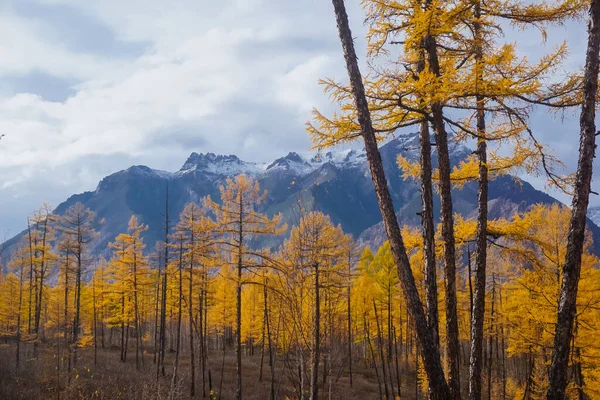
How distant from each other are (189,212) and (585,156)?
2017 centimetres

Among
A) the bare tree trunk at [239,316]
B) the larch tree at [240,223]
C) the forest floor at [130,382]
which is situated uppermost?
the larch tree at [240,223]

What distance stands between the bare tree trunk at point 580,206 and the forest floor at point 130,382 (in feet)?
20.6

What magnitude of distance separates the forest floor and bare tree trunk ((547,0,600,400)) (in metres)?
6.28

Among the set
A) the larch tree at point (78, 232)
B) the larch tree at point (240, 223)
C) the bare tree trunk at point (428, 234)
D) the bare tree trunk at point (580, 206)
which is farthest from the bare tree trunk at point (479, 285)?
the larch tree at point (78, 232)

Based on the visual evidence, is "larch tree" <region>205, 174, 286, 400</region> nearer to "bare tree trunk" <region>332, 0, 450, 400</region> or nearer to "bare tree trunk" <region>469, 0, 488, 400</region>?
"bare tree trunk" <region>469, 0, 488, 400</region>

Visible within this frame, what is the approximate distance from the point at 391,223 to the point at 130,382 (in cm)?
1979

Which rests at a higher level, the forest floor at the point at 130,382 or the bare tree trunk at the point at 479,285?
the bare tree trunk at the point at 479,285

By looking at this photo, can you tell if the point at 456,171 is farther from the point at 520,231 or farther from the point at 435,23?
the point at 435,23

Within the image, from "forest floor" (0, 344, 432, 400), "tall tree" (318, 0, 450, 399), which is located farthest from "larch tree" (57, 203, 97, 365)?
"tall tree" (318, 0, 450, 399)

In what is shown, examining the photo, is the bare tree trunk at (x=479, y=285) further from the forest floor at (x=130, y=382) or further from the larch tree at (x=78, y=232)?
the larch tree at (x=78, y=232)

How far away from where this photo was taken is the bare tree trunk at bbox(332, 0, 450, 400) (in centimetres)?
504

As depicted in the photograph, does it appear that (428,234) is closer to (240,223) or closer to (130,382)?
(240,223)

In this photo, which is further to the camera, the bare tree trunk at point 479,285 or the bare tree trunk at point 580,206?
the bare tree trunk at point 479,285

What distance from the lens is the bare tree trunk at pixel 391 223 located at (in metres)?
5.04
